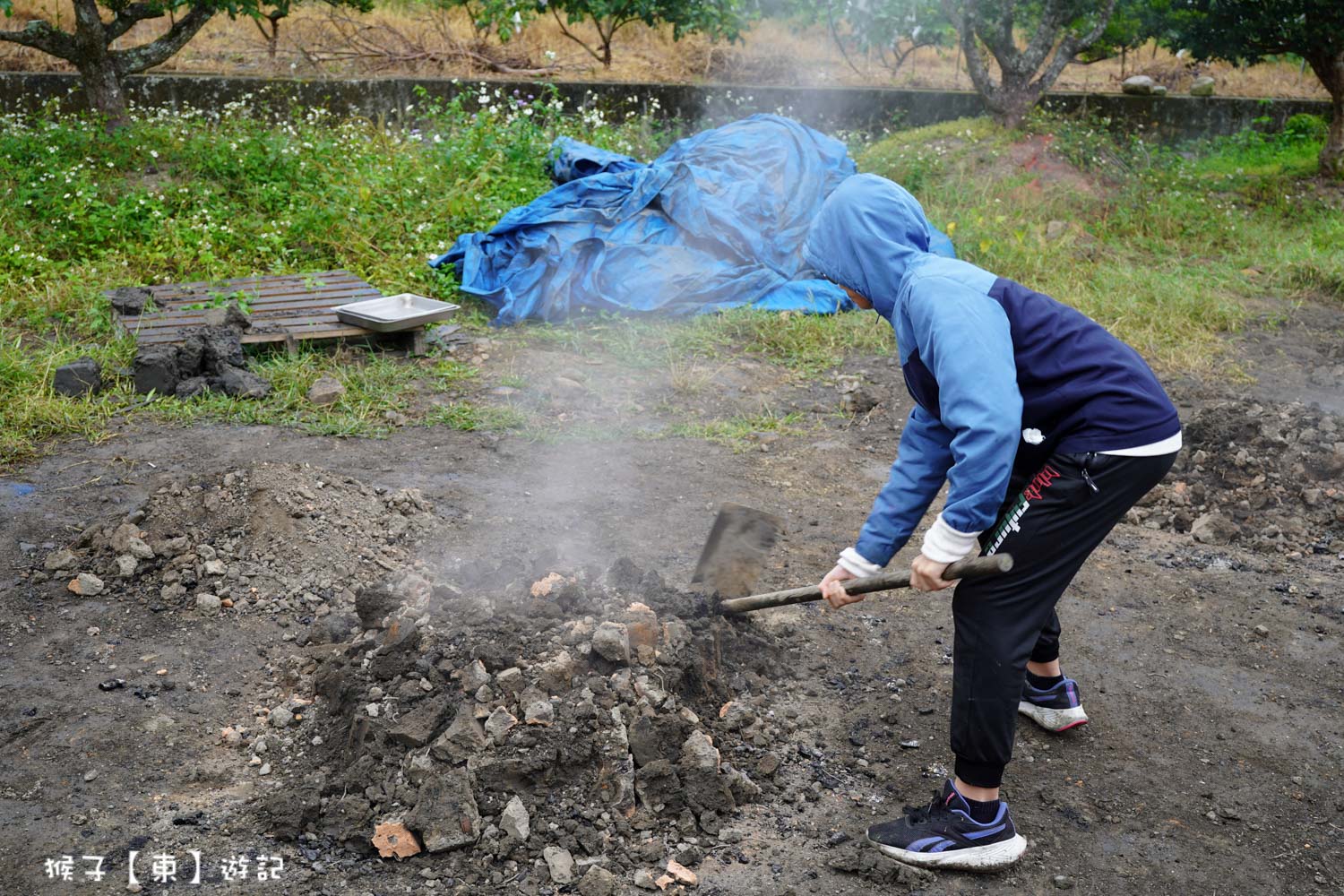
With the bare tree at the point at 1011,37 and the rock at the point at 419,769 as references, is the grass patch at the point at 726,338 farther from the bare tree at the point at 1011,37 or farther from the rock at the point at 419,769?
the bare tree at the point at 1011,37

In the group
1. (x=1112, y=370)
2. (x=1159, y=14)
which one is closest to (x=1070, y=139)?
(x=1159, y=14)

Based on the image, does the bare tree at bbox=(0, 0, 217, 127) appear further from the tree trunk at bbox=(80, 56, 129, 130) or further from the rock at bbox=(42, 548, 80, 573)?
the rock at bbox=(42, 548, 80, 573)

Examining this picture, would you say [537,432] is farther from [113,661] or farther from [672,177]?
[672,177]

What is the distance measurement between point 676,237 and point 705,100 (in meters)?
3.95

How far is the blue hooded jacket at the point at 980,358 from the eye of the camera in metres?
2.12

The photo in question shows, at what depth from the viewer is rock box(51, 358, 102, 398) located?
5047 mm

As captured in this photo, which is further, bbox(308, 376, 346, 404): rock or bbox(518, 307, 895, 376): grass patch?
bbox(518, 307, 895, 376): grass patch

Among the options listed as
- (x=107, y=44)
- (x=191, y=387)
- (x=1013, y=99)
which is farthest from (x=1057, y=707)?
(x=107, y=44)

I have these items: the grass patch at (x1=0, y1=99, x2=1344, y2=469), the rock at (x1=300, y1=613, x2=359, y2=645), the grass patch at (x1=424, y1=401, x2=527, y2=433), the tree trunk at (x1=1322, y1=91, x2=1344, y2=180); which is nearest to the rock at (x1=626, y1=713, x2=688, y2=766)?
the rock at (x1=300, y1=613, x2=359, y2=645)

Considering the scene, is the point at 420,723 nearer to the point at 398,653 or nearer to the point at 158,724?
the point at 398,653

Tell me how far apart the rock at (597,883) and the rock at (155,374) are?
382 cm

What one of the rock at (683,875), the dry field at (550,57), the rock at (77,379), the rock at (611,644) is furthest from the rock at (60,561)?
the dry field at (550,57)

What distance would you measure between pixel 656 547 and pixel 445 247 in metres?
4.03

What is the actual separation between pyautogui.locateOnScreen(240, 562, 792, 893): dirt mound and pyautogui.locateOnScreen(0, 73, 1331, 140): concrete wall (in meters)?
7.67
